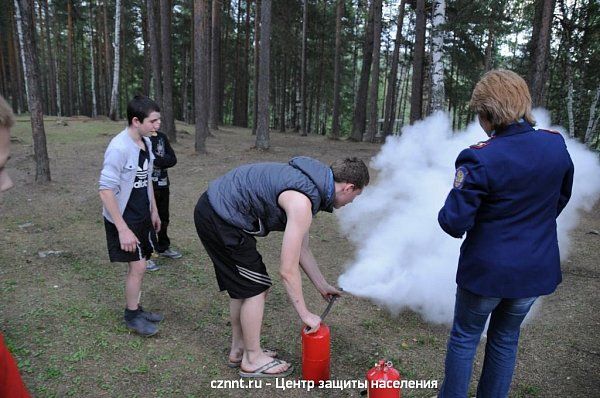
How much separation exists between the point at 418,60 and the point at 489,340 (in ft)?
41.4

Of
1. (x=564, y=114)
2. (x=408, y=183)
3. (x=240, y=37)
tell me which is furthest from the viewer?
(x=240, y=37)

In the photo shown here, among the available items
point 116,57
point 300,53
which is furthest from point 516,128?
point 300,53

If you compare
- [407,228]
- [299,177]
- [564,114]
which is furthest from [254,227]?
[564,114]

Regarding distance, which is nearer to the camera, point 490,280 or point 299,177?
point 490,280

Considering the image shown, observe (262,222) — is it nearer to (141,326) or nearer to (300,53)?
(141,326)

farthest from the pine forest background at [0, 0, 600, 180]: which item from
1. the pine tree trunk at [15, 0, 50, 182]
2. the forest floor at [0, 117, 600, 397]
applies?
the forest floor at [0, 117, 600, 397]

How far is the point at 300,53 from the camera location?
90.5 feet

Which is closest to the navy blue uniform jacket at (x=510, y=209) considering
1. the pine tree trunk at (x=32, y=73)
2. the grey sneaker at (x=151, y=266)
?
the grey sneaker at (x=151, y=266)

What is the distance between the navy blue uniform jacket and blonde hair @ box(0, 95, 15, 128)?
2071 mm

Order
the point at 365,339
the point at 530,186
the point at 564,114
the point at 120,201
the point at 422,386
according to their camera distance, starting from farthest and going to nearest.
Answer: the point at 564,114 < the point at 365,339 < the point at 120,201 < the point at 422,386 < the point at 530,186

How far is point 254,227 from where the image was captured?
3.07 meters

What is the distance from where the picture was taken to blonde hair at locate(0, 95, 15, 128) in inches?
47.3

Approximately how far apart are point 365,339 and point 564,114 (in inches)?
1024

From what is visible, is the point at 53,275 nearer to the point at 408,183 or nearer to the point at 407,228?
the point at 407,228
